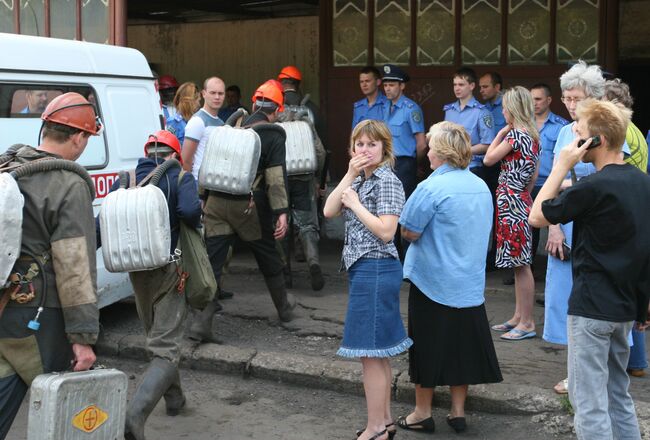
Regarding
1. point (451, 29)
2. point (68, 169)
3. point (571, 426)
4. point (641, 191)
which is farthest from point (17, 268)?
point (451, 29)

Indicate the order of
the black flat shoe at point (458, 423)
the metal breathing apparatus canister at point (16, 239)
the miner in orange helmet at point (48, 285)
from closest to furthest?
the metal breathing apparatus canister at point (16, 239) → the miner in orange helmet at point (48, 285) → the black flat shoe at point (458, 423)

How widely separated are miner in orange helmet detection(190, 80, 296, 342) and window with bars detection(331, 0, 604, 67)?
349 cm

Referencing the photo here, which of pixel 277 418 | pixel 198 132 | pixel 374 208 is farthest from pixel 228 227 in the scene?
pixel 374 208

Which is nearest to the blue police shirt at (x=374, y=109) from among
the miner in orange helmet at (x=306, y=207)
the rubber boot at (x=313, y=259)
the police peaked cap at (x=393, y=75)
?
the police peaked cap at (x=393, y=75)

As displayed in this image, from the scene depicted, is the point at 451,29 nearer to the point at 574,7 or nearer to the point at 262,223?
the point at 574,7

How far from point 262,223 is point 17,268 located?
3431 millimetres

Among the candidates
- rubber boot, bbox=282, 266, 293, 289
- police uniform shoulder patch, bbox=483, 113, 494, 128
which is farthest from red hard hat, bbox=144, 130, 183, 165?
police uniform shoulder patch, bbox=483, 113, 494, 128

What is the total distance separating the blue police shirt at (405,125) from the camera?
893cm

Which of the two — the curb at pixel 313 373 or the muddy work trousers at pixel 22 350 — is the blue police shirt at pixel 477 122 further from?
the muddy work trousers at pixel 22 350

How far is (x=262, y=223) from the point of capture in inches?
279

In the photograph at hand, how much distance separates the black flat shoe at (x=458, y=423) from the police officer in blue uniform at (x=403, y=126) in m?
3.94

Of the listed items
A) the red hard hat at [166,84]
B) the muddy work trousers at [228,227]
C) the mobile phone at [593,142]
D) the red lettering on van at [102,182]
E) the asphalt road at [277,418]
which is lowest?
the asphalt road at [277,418]

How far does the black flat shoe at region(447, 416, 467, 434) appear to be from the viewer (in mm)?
5270

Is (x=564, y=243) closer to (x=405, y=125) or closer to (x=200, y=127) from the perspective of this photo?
(x=200, y=127)
